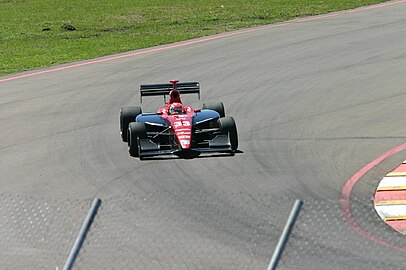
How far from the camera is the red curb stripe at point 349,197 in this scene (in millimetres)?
12109

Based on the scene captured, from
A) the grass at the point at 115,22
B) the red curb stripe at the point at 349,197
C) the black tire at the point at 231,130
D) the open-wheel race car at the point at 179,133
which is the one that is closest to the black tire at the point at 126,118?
the open-wheel race car at the point at 179,133

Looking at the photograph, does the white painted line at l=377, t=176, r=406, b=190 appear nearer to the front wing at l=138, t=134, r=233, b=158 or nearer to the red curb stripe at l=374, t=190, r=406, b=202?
the red curb stripe at l=374, t=190, r=406, b=202

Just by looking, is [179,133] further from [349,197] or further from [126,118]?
[349,197]

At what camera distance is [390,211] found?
13406 millimetres

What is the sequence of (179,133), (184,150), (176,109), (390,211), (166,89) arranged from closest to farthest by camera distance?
(390,211) < (184,150) < (179,133) < (176,109) < (166,89)

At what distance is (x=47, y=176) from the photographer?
52.5 ft

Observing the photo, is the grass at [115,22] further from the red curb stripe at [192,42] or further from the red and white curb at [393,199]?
the red and white curb at [393,199]

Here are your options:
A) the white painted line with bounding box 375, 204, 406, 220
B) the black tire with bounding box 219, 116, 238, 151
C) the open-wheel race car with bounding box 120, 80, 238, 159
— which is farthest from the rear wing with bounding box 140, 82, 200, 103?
the white painted line with bounding box 375, 204, 406, 220

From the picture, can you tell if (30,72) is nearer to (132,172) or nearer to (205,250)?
(132,172)

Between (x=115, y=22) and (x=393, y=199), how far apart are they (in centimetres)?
2796

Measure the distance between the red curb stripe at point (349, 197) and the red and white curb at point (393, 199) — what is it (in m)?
0.41

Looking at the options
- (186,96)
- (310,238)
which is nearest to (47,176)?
(310,238)

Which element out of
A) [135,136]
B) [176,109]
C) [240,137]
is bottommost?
[240,137]

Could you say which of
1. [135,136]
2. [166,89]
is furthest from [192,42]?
[135,136]
